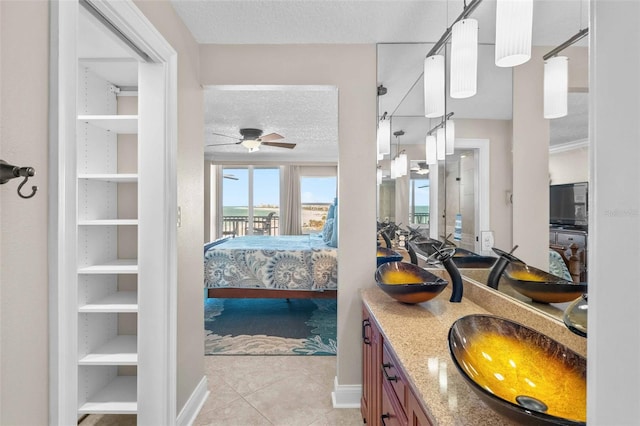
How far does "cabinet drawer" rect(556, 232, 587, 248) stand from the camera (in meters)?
1.05

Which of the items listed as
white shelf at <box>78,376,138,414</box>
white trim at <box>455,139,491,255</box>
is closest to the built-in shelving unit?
white shelf at <box>78,376,138,414</box>

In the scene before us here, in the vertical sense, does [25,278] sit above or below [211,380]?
above

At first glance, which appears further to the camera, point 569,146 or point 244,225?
point 244,225

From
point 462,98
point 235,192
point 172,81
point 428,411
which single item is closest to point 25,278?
point 428,411

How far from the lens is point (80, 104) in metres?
2.14

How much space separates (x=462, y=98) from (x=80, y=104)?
239cm

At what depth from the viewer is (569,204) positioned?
1084 mm

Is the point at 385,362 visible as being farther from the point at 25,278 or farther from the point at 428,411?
the point at 25,278

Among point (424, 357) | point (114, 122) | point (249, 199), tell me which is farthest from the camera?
point (249, 199)

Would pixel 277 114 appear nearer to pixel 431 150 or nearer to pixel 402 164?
pixel 402 164

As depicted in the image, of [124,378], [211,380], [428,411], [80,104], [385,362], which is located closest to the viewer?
[428,411]

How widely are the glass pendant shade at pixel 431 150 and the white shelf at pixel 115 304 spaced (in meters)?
2.03

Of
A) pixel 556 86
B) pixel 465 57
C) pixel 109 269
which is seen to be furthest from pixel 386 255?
pixel 109 269

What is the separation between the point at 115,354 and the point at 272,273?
225 cm
